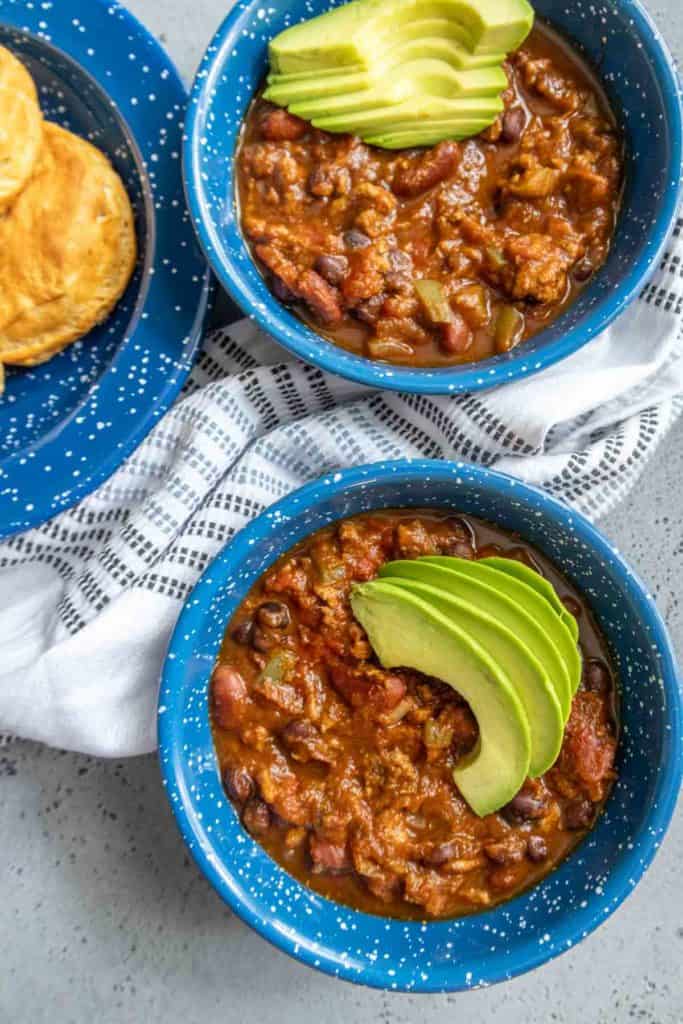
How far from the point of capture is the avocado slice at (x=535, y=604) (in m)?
2.92

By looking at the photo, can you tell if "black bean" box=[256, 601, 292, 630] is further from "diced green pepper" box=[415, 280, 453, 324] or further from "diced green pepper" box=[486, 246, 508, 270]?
"diced green pepper" box=[486, 246, 508, 270]

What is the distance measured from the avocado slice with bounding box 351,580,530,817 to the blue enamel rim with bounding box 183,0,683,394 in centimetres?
57

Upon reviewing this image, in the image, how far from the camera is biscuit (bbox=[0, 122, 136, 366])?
314 cm

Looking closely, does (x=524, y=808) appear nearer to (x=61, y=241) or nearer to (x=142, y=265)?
(x=142, y=265)

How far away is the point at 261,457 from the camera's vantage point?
326 centimetres

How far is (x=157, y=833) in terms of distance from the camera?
3.51m

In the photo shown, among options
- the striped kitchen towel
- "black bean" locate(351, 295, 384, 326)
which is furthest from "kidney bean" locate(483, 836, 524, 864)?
"black bean" locate(351, 295, 384, 326)

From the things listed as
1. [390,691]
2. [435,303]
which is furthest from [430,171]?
[390,691]

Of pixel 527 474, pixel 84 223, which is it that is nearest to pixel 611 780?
pixel 527 474

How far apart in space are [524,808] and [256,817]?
0.73 meters

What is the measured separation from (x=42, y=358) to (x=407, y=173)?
1.23 metres

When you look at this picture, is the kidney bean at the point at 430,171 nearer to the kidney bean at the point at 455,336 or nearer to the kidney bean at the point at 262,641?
the kidney bean at the point at 455,336

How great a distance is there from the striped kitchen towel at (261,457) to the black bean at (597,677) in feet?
1.55

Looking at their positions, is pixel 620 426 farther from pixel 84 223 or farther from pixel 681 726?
pixel 84 223
